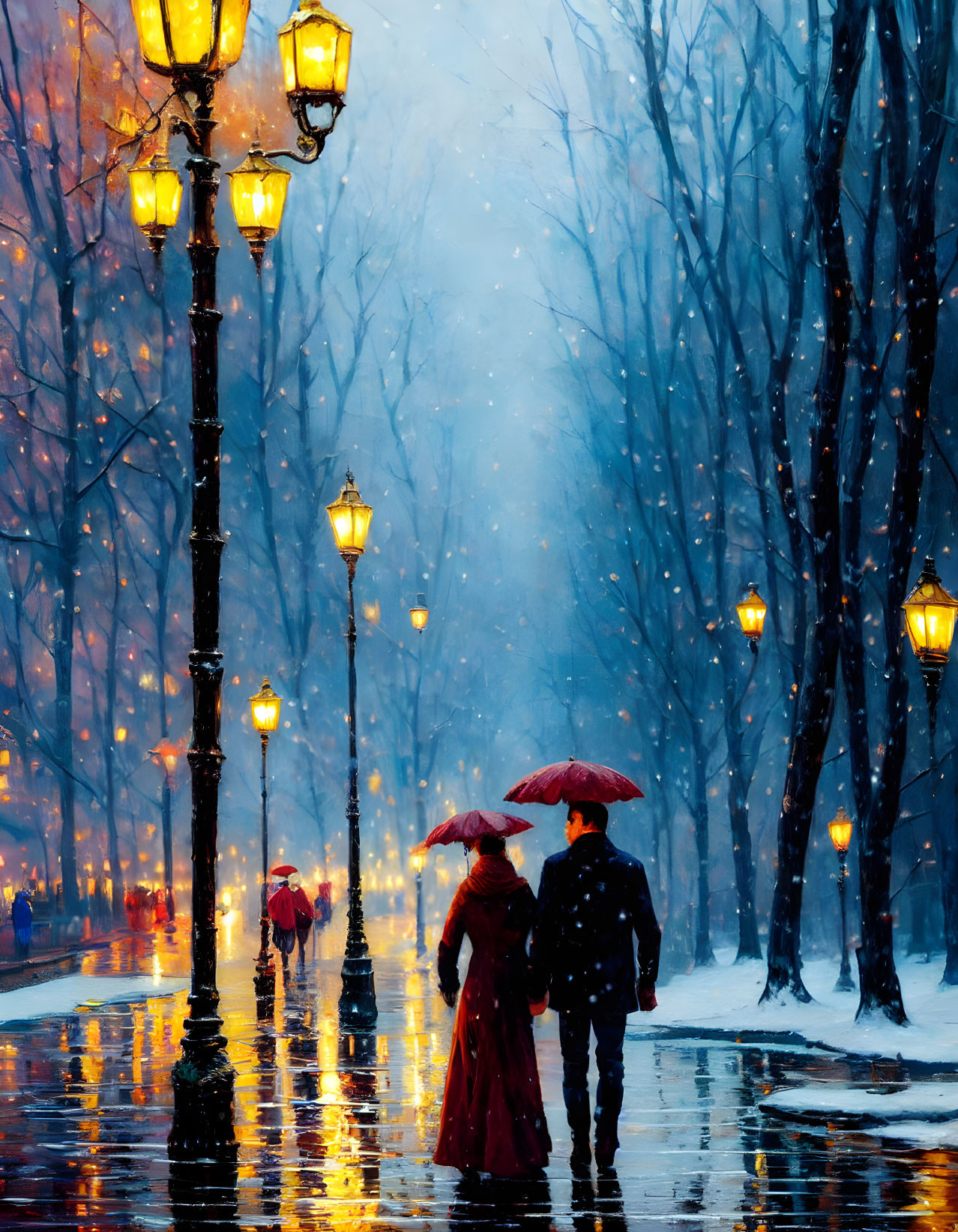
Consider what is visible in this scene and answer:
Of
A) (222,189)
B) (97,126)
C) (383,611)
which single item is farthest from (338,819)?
(97,126)

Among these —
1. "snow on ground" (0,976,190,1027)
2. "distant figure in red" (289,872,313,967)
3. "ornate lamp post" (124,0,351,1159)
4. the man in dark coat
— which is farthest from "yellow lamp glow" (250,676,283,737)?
the man in dark coat

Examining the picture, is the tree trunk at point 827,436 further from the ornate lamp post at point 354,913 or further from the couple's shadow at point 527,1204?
the couple's shadow at point 527,1204

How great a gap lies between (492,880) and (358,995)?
11.0m

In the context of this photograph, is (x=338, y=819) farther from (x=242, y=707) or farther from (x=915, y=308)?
(x=915, y=308)

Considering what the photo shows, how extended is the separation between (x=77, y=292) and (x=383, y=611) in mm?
28825

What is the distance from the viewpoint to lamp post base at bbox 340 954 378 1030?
746 inches

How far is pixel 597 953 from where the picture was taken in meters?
8.55

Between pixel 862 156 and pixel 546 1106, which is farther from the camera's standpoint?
pixel 862 156

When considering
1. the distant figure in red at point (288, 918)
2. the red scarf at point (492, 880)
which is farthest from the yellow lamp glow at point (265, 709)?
the red scarf at point (492, 880)

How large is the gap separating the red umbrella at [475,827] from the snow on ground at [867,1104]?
141 inches

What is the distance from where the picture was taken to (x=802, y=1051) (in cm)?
1631

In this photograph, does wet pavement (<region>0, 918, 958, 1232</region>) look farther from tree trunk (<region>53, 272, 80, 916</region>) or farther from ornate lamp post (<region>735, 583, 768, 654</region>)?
tree trunk (<region>53, 272, 80, 916</region>)

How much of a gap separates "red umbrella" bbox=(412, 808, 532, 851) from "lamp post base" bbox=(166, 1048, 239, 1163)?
185 centimetres

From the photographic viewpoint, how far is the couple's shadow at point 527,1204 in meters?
7.37
